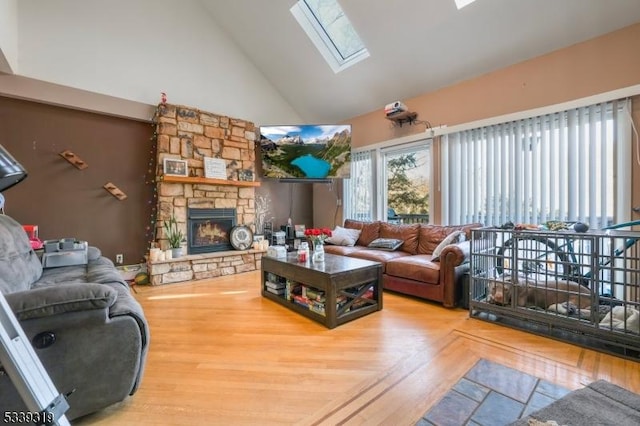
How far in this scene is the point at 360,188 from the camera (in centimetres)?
523

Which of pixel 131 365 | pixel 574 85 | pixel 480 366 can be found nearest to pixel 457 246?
pixel 480 366

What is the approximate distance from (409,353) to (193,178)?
3519mm

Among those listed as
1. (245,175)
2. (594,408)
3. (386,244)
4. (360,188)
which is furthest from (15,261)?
(360,188)

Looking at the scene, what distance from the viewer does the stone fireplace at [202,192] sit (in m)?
3.95

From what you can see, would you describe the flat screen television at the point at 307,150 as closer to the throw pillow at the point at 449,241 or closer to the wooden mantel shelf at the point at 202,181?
the wooden mantel shelf at the point at 202,181

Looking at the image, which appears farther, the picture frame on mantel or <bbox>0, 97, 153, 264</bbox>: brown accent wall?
the picture frame on mantel

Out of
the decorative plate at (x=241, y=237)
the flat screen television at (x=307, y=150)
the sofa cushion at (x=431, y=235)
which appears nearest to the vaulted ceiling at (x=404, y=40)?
the flat screen television at (x=307, y=150)

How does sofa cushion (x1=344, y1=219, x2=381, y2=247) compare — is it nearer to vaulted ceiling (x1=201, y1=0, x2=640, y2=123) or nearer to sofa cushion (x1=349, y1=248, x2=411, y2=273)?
sofa cushion (x1=349, y1=248, x2=411, y2=273)

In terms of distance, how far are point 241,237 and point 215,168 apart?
1.15 meters

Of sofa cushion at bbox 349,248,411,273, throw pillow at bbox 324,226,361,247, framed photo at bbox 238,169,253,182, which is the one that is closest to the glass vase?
sofa cushion at bbox 349,248,411,273

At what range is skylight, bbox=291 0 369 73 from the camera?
13.3 feet

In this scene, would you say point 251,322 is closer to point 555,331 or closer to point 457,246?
point 457,246

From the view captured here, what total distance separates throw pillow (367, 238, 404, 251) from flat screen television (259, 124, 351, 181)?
1.39 metres

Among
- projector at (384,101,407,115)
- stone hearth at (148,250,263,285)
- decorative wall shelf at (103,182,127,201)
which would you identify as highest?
projector at (384,101,407,115)
